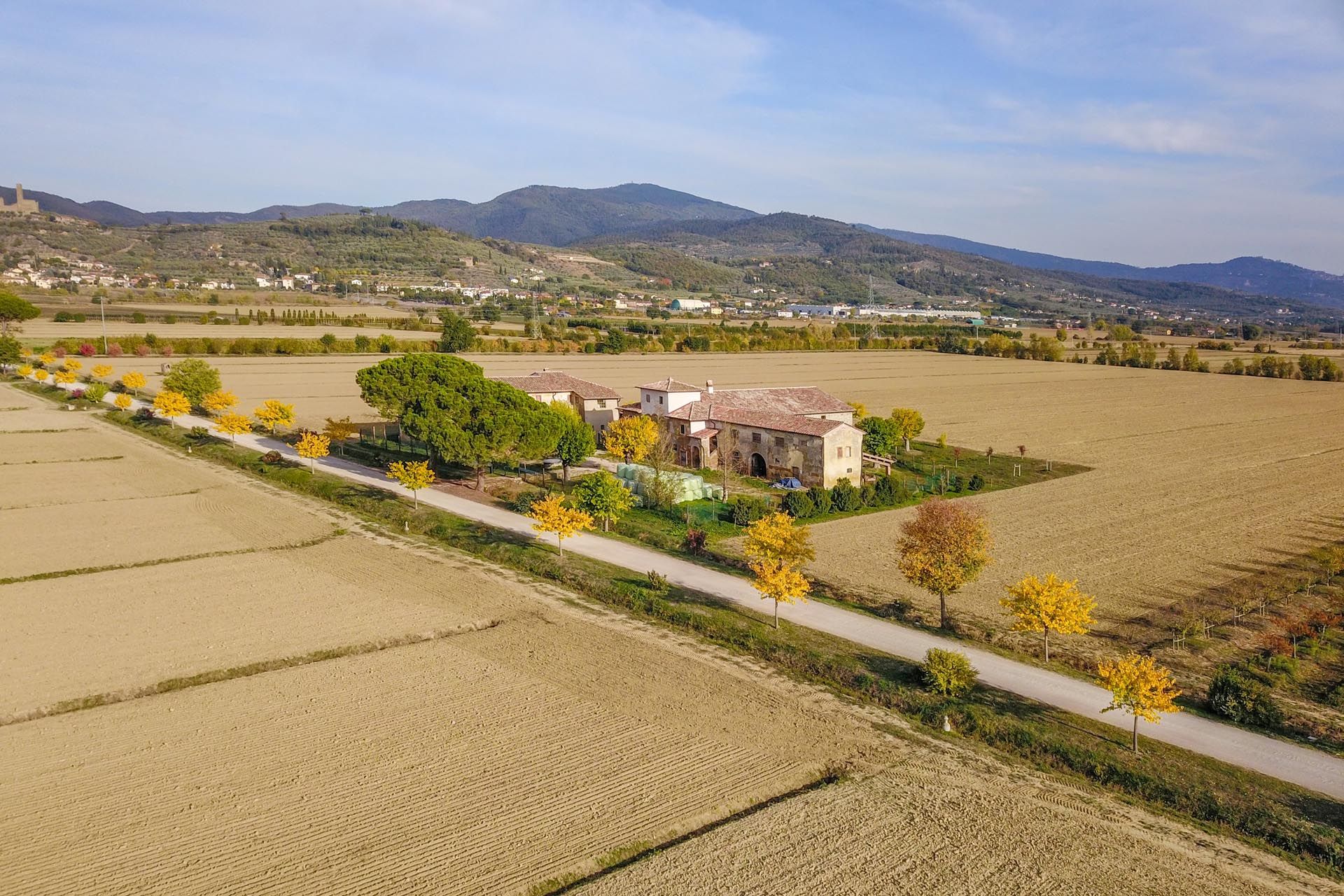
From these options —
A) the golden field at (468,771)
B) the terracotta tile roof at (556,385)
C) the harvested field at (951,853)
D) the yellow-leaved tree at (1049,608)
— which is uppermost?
the terracotta tile roof at (556,385)

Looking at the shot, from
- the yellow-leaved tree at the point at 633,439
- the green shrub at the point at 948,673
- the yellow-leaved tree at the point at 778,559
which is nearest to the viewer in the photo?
the green shrub at the point at 948,673

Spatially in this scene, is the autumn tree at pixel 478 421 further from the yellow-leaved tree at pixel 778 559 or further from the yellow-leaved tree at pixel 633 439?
the yellow-leaved tree at pixel 778 559

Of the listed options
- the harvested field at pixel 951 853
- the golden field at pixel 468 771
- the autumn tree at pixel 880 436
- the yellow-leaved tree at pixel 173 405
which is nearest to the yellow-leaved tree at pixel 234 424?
the yellow-leaved tree at pixel 173 405

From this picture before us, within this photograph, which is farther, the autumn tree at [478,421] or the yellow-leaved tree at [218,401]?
the yellow-leaved tree at [218,401]

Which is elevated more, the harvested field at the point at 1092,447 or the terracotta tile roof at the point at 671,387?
the terracotta tile roof at the point at 671,387

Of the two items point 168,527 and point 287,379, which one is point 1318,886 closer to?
point 168,527

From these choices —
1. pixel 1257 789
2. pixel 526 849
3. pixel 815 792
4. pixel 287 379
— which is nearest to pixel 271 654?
pixel 526 849

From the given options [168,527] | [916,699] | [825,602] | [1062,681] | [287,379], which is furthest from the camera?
[287,379]
